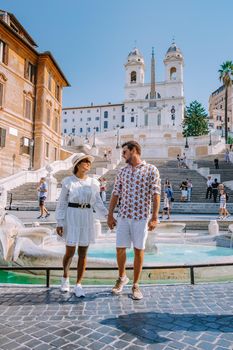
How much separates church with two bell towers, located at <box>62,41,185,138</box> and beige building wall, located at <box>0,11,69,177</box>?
53290 millimetres

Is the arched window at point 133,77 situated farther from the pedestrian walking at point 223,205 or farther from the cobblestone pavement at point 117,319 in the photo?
the cobblestone pavement at point 117,319

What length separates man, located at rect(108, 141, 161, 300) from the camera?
13.3 feet

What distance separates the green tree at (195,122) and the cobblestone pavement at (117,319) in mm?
62759

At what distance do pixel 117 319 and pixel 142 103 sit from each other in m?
93.5

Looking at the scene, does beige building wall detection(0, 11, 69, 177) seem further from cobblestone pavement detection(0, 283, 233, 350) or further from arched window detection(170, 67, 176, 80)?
arched window detection(170, 67, 176, 80)

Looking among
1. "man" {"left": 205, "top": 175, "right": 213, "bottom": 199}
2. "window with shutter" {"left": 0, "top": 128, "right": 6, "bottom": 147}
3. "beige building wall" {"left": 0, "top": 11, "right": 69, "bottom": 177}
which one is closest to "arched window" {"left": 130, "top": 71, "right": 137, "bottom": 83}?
"beige building wall" {"left": 0, "top": 11, "right": 69, "bottom": 177}

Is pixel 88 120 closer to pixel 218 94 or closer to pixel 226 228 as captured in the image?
pixel 218 94

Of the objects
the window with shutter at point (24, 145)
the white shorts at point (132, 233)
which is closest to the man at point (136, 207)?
the white shorts at point (132, 233)

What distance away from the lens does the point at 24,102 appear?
29.9m

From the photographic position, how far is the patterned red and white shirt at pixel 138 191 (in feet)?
13.4

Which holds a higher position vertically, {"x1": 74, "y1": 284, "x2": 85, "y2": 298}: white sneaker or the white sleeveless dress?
the white sleeveless dress

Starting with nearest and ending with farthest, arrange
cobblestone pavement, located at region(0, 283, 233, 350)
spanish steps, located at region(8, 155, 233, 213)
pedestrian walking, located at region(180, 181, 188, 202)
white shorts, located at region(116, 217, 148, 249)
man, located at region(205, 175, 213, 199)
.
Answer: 1. cobblestone pavement, located at region(0, 283, 233, 350)
2. white shorts, located at region(116, 217, 148, 249)
3. spanish steps, located at region(8, 155, 233, 213)
4. pedestrian walking, located at region(180, 181, 188, 202)
5. man, located at region(205, 175, 213, 199)

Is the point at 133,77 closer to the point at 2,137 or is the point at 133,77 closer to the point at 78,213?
the point at 2,137

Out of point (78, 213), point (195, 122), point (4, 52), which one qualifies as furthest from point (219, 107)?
point (78, 213)
